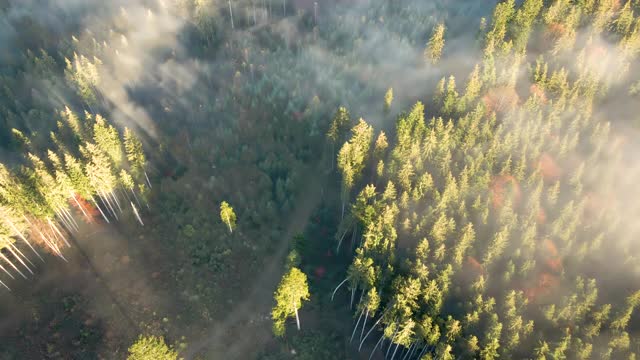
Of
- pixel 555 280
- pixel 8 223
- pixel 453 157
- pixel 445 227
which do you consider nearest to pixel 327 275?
pixel 445 227

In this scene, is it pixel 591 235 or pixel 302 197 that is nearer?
pixel 591 235

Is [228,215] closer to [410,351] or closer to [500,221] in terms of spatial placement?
[410,351]

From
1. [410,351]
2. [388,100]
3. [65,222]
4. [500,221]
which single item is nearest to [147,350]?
[65,222]

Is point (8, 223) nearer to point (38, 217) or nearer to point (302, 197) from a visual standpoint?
point (38, 217)

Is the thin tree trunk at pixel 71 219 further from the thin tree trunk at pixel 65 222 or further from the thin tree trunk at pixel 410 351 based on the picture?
the thin tree trunk at pixel 410 351

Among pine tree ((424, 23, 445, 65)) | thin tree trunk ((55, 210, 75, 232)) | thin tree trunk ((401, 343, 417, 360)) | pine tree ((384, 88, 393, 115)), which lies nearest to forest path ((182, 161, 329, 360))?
thin tree trunk ((401, 343, 417, 360))

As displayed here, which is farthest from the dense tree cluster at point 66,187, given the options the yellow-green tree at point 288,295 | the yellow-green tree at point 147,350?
the yellow-green tree at point 288,295
